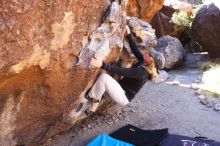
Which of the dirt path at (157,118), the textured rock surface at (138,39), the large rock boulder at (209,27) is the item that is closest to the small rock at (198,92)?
the dirt path at (157,118)

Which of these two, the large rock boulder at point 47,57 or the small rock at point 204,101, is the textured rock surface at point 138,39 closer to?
the large rock boulder at point 47,57

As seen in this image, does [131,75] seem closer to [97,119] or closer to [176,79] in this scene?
[97,119]

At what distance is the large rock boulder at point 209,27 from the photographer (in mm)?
14258

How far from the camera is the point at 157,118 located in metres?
8.43

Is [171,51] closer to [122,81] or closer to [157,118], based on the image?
[157,118]

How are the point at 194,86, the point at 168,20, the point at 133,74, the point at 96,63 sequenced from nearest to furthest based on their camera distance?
1. the point at 96,63
2. the point at 133,74
3. the point at 194,86
4. the point at 168,20

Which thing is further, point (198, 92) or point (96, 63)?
point (198, 92)

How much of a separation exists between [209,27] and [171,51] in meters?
1.82

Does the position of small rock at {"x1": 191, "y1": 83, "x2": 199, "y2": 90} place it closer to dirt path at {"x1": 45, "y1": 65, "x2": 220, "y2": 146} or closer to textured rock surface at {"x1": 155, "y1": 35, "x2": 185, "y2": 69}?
dirt path at {"x1": 45, "y1": 65, "x2": 220, "y2": 146}

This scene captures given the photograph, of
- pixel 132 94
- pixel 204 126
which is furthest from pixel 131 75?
pixel 204 126

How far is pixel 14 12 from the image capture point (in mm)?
4801

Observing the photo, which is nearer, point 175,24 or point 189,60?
point 189,60

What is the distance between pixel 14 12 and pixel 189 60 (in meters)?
11.3

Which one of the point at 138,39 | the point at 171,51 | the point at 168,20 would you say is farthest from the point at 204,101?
the point at 168,20
